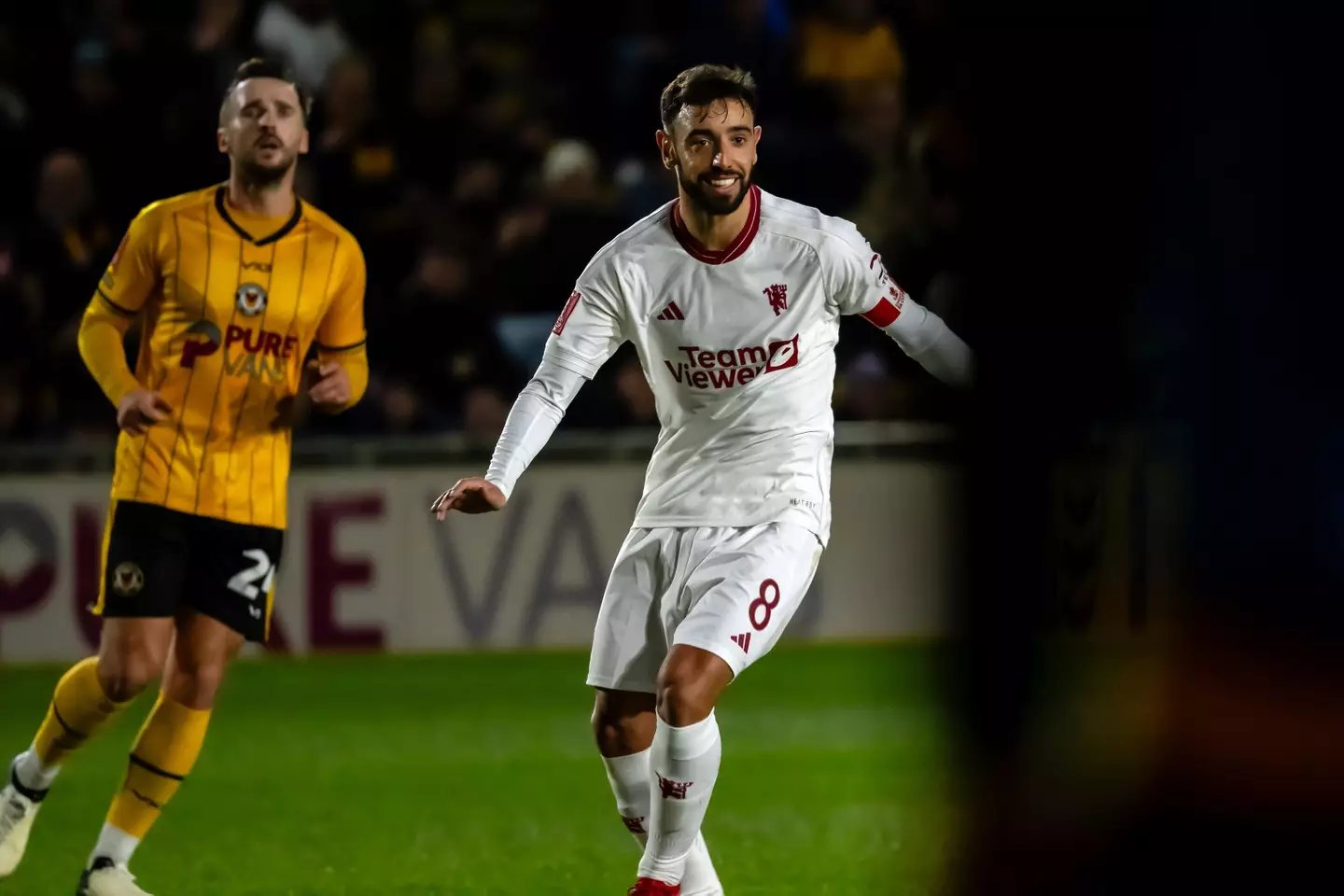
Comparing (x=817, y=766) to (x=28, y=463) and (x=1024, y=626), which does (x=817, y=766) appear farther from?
(x=1024, y=626)

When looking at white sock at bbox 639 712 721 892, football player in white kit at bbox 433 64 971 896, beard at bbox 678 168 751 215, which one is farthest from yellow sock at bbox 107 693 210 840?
beard at bbox 678 168 751 215

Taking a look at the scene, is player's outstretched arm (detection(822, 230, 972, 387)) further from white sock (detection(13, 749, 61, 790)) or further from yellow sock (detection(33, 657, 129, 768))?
white sock (detection(13, 749, 61, 790))

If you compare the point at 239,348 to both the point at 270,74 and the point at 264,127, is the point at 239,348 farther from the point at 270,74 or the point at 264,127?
the point at 270,74

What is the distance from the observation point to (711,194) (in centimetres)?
425

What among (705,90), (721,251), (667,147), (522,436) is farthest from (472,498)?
(705,90)

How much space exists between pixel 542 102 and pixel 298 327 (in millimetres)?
7158

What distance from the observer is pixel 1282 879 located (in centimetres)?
99

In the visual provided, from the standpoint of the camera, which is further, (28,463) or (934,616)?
(28,463)

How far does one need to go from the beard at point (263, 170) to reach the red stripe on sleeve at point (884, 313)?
1.63m

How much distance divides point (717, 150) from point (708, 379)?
53 cm

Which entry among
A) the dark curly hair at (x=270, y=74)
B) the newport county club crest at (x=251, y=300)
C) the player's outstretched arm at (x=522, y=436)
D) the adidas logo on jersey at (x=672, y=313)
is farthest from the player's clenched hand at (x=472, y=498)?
the dark curly hair at (x=270, y=74)

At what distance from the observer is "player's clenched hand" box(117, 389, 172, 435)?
4.62 m

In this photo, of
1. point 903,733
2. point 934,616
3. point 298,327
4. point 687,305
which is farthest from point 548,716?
point 934,616

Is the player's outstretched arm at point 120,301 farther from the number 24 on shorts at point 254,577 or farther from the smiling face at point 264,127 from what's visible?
the number 24 on shorts at point 254,577
